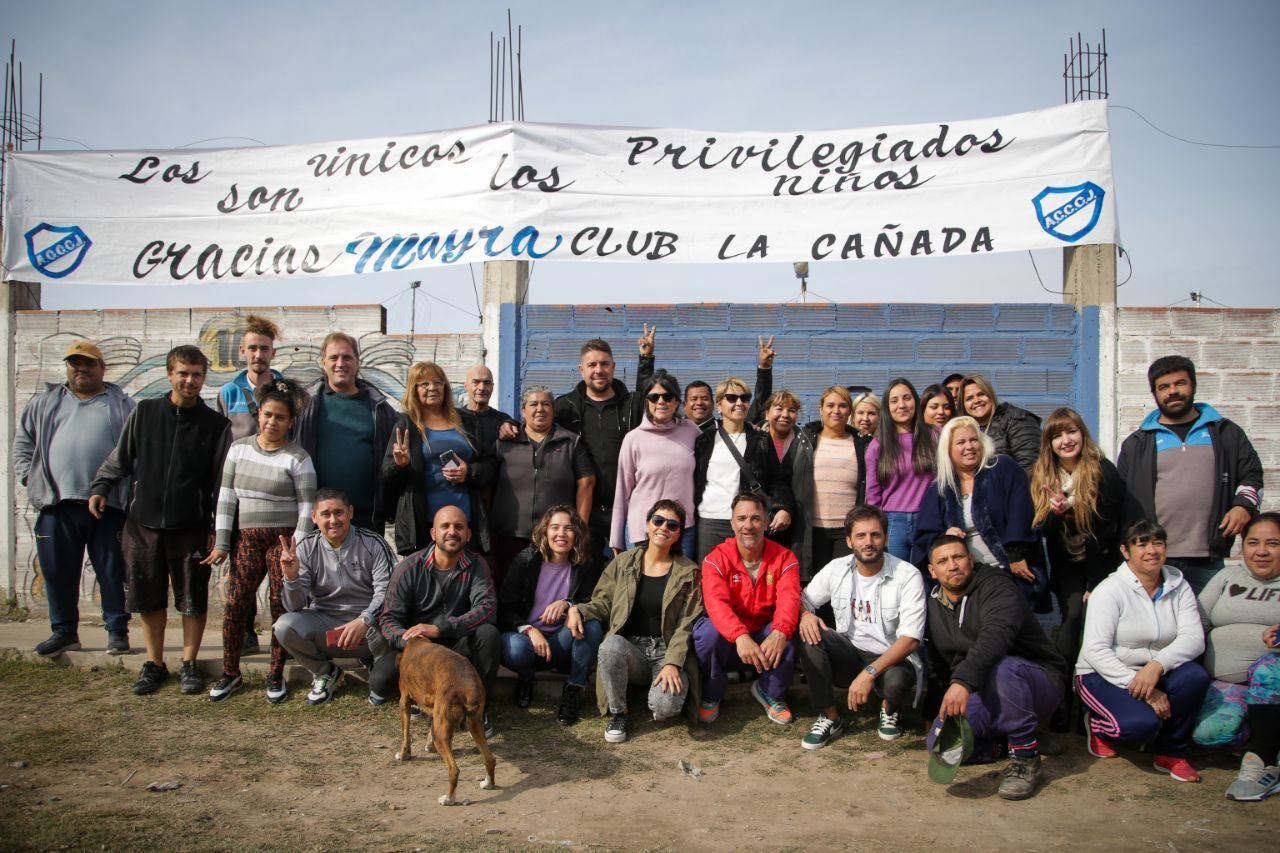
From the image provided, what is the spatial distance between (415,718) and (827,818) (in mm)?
2262

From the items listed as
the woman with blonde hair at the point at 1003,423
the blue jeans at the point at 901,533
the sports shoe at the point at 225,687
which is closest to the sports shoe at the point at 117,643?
the sports shoe at the point at 225,687

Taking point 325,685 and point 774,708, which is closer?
point 774,708

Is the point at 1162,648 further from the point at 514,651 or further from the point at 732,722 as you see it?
the point at 514,651

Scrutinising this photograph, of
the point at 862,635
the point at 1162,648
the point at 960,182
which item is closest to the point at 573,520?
the point at 862,635

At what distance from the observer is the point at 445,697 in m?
3.83

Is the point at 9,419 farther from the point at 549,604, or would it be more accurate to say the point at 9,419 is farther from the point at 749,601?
the point at 749,601

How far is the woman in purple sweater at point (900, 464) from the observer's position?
484 cm

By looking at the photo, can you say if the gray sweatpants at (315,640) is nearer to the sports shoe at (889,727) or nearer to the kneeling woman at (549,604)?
the kneeling woman at (549,604)

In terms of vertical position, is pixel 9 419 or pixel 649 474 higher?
pixel 9 419

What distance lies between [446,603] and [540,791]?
1.22m

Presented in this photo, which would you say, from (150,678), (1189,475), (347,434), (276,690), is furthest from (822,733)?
(150,678)

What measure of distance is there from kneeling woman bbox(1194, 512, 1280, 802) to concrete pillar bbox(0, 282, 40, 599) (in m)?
8.21

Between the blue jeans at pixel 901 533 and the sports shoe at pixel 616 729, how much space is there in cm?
Result: 168

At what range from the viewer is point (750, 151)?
6629 mm
